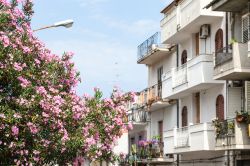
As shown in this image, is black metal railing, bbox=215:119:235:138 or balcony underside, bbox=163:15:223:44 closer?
black metal railing, bbox=215:119:235:138

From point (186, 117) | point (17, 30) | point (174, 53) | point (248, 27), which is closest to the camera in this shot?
point (17, 30)

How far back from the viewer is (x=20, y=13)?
53.6 ft

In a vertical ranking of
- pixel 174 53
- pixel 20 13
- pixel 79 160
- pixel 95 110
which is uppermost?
pixel 174 53

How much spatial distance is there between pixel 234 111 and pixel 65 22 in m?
9.89

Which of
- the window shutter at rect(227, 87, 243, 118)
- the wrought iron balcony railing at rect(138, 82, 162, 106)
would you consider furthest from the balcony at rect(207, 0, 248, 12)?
the wrought iron balcony railing at rect(138, 82, 162, 106)

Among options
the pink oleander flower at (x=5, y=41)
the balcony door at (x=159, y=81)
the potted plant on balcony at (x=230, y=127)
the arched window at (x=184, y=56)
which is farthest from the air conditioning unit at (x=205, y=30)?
the pink oleander flower at (x=5, y=41)

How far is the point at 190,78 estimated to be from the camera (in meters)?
28.6

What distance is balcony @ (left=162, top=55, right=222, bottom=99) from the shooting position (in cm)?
2705

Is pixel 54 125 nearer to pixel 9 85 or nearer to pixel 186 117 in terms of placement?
pixel 9 85

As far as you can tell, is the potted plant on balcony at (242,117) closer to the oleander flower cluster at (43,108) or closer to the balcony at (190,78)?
the balcony at (190,78)

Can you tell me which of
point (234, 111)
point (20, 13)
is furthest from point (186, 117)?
point (20, 13)

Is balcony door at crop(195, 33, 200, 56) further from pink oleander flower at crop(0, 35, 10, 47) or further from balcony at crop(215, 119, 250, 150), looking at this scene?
pink oleander flower at crop(0, 35, 10, 47)

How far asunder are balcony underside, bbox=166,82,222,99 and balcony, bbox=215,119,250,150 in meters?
3.08

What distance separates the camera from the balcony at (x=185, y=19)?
27359 mm
